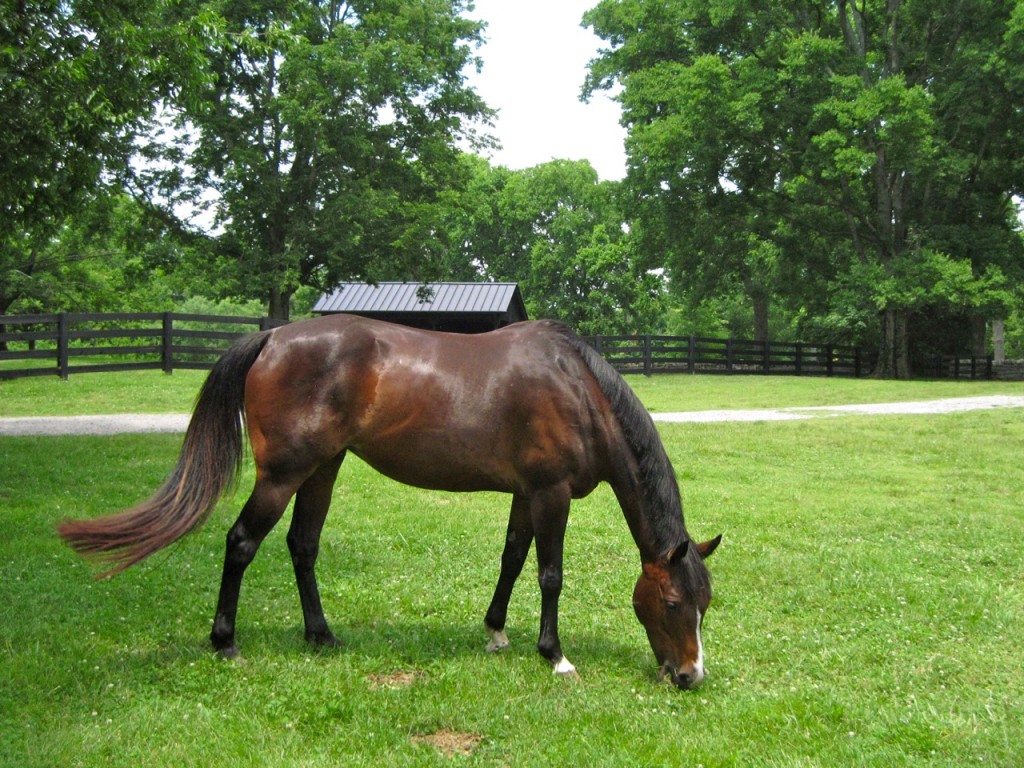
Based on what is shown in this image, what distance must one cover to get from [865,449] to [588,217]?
50.2 meters

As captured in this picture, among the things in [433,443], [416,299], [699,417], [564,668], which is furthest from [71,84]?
[416,299]

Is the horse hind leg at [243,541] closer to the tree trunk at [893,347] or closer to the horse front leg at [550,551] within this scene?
the horse front leg at [550,551]

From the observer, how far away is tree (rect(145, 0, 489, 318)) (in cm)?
2366

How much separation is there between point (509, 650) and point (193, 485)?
1921 mm

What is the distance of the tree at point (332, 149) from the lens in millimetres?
23656

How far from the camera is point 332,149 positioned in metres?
23.9

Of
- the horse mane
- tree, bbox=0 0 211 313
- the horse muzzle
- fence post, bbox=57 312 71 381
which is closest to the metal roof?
fence post, bbox=57 312 71 381

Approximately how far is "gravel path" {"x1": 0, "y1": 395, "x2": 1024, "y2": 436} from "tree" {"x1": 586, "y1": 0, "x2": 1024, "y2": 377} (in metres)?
7.59

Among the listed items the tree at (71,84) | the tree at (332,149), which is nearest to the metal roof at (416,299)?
the tree at (332,149)

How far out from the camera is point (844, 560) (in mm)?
6844

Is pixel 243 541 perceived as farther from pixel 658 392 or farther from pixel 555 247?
pixel 555 247

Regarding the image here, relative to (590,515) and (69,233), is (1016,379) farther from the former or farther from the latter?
(69,233)

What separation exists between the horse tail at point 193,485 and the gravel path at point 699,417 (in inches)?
351

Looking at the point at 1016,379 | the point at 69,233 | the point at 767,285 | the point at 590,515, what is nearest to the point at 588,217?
the point at 767,285
